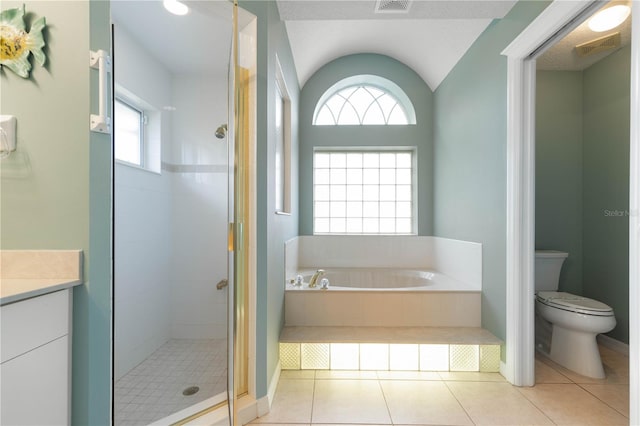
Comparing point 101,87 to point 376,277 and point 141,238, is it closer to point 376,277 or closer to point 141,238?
point 141,238

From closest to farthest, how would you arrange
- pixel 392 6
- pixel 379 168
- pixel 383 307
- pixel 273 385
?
pixel 273 385 < pixel 392 6 < pixel 383 307 < pixel 379 168

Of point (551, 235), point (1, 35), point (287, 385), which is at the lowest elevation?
point (287, 385)

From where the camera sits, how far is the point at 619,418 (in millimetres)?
1692

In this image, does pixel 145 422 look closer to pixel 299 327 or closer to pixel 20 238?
pixel 20 238

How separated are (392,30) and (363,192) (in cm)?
178

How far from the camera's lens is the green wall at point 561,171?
117 inches

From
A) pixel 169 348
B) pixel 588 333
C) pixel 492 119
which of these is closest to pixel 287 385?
pixel 169 348

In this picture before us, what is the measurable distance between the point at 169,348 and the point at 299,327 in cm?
98

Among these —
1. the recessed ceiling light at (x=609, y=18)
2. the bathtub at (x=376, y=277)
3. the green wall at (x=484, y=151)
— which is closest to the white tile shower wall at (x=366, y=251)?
the bathtub at (x=376, y=277)

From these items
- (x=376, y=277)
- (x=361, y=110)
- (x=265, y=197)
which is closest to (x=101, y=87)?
(x=265, y=197)

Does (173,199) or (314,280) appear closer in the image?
(173,199)

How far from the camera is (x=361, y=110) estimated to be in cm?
382

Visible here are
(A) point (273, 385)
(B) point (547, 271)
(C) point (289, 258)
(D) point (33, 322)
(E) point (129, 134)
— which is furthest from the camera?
(C) point (289, 258)
